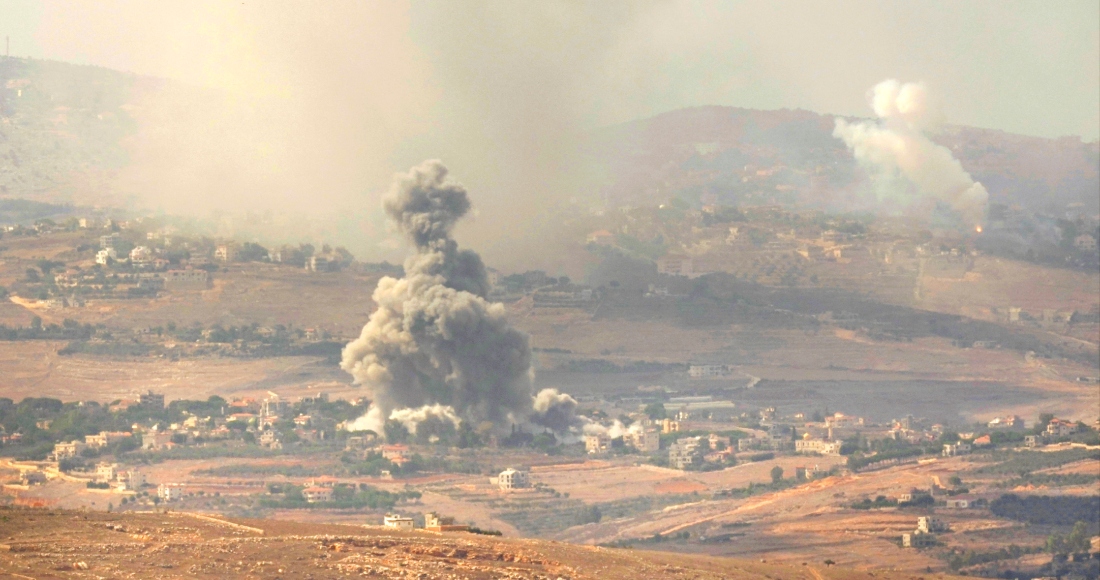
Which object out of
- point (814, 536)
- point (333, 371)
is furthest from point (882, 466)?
point (333, 371)

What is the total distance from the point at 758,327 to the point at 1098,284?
30.9 metres

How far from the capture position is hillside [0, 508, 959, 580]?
122ft

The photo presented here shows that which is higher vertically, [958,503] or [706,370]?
[706,370]

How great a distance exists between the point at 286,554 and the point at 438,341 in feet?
162

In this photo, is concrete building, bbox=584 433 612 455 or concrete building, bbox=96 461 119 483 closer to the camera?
concrete building, bbox=96 461 119 483

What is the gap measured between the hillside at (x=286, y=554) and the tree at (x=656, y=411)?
5942cm

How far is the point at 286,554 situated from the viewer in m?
39.3

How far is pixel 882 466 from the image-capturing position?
91.5 meters

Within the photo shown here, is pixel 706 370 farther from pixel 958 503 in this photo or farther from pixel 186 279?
pixel 958 503

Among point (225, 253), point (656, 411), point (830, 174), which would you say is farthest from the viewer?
point (830, 174)

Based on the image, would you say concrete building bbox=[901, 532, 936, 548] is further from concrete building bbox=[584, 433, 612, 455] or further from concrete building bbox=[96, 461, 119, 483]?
concrete building bbox=[96, 461, 119, 483]

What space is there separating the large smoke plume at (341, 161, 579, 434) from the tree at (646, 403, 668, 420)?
13.0 m

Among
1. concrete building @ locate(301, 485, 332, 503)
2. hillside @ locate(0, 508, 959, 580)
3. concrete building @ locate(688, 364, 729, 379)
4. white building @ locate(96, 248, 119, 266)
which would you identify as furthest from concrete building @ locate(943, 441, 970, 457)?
white building @ locate(96, 248, 119, 266)

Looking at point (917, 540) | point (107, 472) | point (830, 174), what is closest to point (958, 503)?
point (917, 540)
